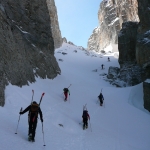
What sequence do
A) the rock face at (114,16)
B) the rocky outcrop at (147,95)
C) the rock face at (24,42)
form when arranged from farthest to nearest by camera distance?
the rock face at (114,16), the rocky outcrop at (147,95), the rock face at (24,42)

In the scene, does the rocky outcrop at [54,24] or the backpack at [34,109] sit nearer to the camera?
the backpack at [34,109]

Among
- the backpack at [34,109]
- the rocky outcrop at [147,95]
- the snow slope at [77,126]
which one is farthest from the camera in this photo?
the rocky outcrop at [147,95]

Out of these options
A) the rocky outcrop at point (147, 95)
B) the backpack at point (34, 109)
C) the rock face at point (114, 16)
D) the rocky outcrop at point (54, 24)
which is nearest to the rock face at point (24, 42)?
the backpack at point (34, 109)

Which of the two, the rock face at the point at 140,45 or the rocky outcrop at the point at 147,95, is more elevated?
the rock face at the point at 140,45

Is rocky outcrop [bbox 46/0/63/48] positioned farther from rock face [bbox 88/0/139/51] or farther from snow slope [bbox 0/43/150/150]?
snow slope [bbox 0/43/150/150]

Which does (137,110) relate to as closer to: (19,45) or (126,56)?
(19,45)

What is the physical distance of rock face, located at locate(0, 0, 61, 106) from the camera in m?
20.2

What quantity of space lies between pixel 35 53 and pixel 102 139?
64.0ft

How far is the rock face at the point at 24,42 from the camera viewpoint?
66.3 feet

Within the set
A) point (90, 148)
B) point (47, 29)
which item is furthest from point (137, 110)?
point (47, 29)

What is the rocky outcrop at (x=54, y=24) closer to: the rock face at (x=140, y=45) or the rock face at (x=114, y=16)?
the rock face at (x=114, y=16)

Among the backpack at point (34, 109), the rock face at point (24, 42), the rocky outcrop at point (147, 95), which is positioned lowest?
the rocky outcrop at point (147, 95)

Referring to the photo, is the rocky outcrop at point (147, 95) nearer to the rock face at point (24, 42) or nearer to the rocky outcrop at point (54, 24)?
the rock face at point (24, 42)

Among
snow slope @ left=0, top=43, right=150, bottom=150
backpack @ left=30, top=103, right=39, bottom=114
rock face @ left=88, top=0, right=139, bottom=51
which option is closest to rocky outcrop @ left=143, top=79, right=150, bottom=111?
snow slope @ left=0, top=43, right=150, bottom=150
